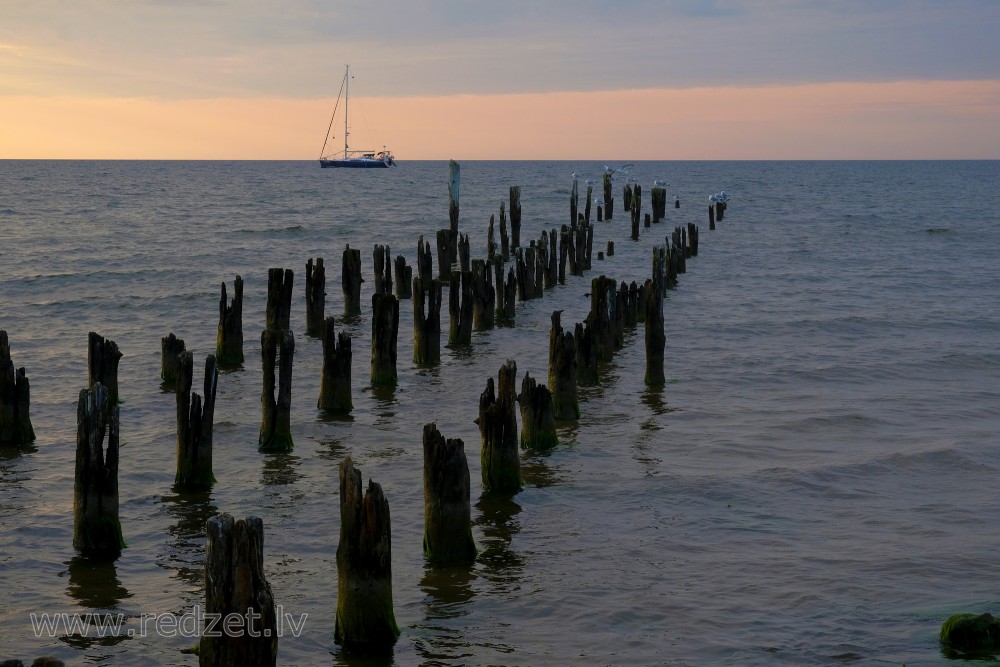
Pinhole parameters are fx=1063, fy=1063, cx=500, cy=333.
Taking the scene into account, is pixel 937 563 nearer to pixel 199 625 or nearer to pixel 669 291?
pixel 199 625

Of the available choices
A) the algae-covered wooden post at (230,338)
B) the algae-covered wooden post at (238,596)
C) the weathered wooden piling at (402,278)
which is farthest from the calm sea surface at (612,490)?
the algae-covered wooden post at (238,596)

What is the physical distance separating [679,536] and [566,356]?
374cm

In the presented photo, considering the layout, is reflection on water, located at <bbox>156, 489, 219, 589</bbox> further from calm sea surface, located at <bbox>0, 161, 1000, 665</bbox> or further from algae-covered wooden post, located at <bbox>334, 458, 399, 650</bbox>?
algae-covered wooden post, located at <bbox>334, 458, 399, 650</bbox>

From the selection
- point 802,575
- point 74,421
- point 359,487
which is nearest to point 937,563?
point 802,575

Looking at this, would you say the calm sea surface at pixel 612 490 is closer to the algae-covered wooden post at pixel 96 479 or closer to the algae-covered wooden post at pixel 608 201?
the algae-covered wooden post at pixel 96 479

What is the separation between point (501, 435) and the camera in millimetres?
10188

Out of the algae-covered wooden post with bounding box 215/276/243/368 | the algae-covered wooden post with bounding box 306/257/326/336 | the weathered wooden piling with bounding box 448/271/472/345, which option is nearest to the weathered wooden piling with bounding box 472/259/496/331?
the weathered wooden piling with bounding box 448/271/472/345

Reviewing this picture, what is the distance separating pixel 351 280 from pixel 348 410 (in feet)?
27.0

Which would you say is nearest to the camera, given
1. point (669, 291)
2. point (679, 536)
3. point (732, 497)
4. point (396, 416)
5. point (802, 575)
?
point (802, 575)

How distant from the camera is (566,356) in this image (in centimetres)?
1289

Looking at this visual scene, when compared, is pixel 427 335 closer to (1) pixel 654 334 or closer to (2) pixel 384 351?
(2) pixel 384 351

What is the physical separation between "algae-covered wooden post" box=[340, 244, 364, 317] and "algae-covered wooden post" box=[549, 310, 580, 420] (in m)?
8.64

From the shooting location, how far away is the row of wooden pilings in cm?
596

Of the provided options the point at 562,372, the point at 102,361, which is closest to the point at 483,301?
the point at 562,372
